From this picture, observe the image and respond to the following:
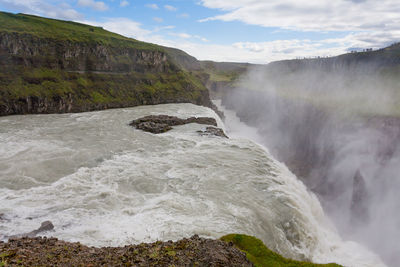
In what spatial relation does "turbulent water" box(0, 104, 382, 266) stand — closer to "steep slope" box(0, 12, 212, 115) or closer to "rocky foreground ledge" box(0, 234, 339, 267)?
"rocky foreground ledge" box(0, 234, 339, 267)

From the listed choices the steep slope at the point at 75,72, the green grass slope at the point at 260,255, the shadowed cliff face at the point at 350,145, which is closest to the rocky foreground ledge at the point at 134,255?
the green grass slope at the point at 260,255

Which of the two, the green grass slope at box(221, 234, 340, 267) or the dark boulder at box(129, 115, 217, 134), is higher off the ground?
the dark boulder at box(129, 115, 217, 134)

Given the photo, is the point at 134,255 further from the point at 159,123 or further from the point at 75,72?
the point at 75,72


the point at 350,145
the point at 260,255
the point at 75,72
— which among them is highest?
the point at 75,72

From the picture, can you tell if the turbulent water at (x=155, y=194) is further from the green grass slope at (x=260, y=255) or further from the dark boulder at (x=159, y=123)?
the dark boulder at (x=159, y=123)

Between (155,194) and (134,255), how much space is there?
33.4ft

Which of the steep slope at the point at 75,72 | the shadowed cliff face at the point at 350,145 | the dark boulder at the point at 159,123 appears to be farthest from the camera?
the steep slope at the point at 75,72

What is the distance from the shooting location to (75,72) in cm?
6288

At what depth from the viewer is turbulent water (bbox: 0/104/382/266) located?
16.2m

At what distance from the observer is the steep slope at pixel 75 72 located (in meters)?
51.1

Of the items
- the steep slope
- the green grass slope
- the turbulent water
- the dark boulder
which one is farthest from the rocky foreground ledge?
the steep slope

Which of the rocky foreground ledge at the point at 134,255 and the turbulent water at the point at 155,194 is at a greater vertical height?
the rocky foreground ledge at the point at 134,255

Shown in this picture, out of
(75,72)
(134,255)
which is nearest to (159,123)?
(75,72)

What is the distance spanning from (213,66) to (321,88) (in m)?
116
